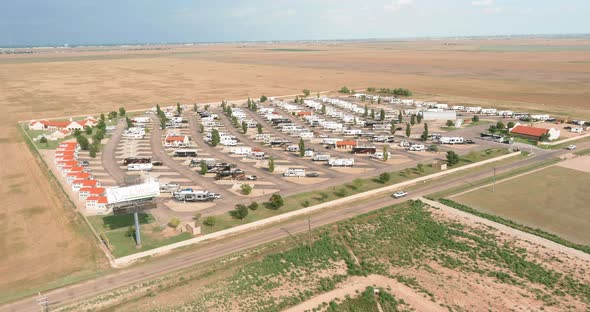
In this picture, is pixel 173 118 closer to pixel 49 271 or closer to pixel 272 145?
pixel 272 145

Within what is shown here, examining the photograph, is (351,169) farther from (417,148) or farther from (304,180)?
(417,148)

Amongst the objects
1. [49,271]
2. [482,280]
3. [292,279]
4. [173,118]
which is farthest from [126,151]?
[482,280]

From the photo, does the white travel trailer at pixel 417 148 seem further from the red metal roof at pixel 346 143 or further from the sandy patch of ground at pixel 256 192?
the sandy patch of ground at pixel 256 192

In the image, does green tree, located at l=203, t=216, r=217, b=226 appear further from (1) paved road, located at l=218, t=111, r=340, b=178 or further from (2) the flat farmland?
(2) the flat farmland

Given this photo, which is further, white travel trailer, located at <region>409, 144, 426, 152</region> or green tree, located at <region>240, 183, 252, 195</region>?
white travel trailer, located at <region>409, 144, 426, 152</region>

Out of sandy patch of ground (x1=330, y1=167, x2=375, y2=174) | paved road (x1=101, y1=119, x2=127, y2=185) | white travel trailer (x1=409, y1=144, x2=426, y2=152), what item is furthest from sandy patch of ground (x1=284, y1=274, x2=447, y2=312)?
white travel trailer (x1=409, y1=144, x2=426, y2=152)

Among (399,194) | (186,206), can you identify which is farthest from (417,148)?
(186,206)
